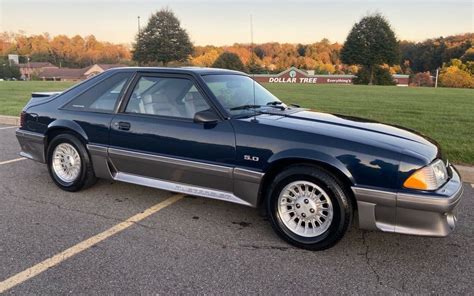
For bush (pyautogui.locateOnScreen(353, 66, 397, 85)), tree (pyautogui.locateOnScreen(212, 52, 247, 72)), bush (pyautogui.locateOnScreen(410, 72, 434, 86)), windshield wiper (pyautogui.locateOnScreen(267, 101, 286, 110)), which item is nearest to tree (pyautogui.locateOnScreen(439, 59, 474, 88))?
bush (pyautogui.locateOnScreen(410, 72, 434, 86))

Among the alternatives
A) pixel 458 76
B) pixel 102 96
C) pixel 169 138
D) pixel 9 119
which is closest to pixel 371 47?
pixel 458 76

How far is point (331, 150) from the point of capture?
3.33 metres

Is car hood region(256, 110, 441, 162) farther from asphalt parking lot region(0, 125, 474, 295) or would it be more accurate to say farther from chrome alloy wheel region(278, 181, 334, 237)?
asphalt parking lot region(0, 125, 474, 295)

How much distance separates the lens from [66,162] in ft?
15.9

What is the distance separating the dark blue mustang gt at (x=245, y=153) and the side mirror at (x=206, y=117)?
0.01 m

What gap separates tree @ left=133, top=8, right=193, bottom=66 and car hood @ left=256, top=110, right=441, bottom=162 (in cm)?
5758

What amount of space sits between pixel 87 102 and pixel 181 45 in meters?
58.0

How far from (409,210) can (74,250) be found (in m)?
2.66

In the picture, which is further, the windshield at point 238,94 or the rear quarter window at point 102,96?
the rear quarter window at point 102,96

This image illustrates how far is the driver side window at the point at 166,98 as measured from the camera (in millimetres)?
4054

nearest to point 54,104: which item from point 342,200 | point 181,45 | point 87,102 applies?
point 87,102

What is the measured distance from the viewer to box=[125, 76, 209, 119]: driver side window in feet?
13.3

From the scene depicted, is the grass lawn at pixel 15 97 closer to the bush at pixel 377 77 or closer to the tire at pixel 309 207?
the tire at pixel 309 207

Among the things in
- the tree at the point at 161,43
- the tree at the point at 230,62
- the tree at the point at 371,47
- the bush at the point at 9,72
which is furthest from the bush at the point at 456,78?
the bush at the point at 9,72
